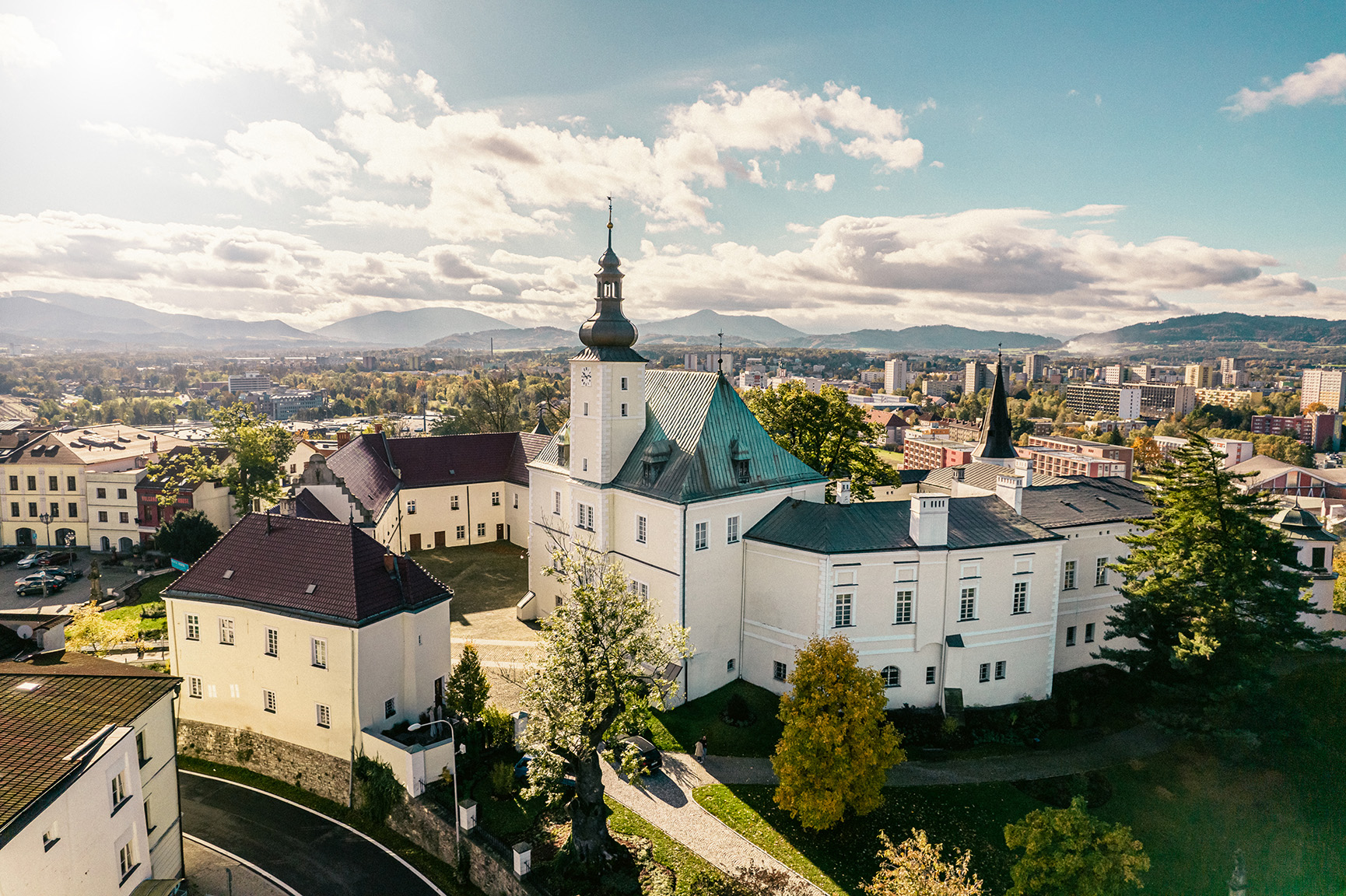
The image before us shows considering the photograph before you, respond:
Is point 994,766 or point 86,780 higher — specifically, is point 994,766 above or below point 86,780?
below

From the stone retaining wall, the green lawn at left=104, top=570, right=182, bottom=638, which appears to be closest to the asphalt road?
the stone retaining wall

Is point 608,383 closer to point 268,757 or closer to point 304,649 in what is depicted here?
point 304,649

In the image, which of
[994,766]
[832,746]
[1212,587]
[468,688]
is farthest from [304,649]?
[1212,587]

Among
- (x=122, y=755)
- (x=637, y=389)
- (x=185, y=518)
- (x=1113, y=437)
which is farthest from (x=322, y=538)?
(x=1113, y=437)

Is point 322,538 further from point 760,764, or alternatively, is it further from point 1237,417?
point 1237,417

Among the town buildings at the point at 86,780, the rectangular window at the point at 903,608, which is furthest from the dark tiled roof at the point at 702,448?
the town buildings at the point at 86,780

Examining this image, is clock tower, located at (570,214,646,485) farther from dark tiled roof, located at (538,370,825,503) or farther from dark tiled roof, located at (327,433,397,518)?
dark tiled roof, located at (327,433,397,518)

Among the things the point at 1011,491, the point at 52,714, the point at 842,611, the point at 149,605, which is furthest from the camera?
the point at 149,605

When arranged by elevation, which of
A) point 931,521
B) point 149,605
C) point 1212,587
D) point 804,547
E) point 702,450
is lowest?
point 149,605
